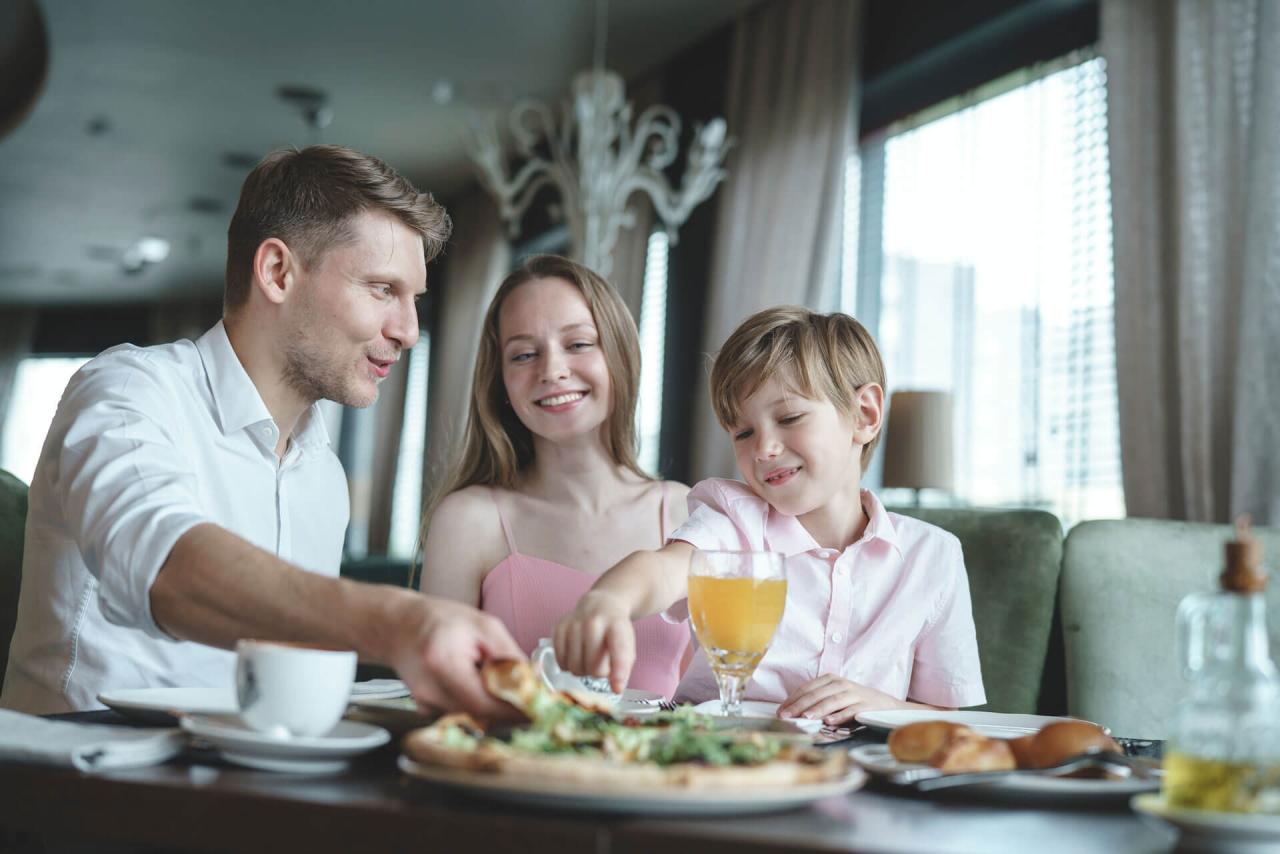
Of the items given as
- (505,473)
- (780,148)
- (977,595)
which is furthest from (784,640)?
(780,148)

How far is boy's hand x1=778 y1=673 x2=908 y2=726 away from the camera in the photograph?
1.26 m

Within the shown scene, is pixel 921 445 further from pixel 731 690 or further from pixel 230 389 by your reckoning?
pixel 731 690

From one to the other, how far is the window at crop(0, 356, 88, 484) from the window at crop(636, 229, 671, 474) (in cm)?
974

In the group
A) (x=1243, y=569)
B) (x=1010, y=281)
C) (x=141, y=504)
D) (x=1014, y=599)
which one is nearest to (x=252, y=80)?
(x=1010, y=281)

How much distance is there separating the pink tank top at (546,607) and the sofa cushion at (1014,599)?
0.53 m

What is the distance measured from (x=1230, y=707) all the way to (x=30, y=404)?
15179 mm

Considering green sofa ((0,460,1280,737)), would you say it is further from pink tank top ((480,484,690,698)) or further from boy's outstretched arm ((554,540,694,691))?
boy's outstretched arm ((554,540,694,691))

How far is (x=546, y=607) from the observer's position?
215cm

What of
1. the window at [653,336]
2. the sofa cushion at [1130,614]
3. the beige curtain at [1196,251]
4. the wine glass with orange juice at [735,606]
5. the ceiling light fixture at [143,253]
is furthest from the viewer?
the ceiling light fixture at [143,253]

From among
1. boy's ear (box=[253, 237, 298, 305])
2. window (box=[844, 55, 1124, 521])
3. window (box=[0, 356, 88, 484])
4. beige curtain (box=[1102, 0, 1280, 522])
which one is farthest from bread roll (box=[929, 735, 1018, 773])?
window (box=[0, 356, 88, 484])

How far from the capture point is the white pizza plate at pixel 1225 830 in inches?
25.0

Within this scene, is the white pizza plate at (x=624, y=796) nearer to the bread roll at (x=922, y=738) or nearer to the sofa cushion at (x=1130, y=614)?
the bread roll at (x=922, y=738)

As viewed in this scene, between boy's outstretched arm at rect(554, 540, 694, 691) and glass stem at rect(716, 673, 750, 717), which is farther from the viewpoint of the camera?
glass stem at rect(716, 673, 750, 717)

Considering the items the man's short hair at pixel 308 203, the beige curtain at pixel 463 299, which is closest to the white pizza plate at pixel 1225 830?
the man's short hair at pixel 308 203
